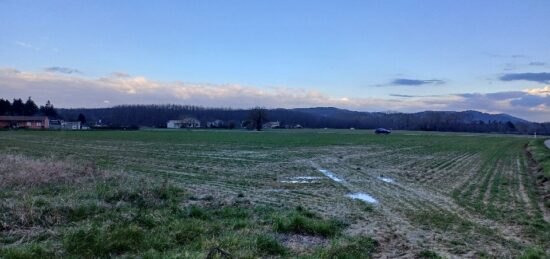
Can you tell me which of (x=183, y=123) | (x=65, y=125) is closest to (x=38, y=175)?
(x=65, y=125)

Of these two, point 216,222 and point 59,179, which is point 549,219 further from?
point 59,179

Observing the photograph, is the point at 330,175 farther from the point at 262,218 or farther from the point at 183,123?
the point at 183,123

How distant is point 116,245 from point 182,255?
126cm

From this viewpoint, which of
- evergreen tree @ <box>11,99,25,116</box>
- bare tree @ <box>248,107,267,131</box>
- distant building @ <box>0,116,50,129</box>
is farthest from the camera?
evergreen tree @ <box>11,99,25,116</box>

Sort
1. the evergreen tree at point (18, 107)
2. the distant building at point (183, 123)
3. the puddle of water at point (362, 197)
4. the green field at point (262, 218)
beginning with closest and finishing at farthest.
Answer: the green field at point (262, 218) < the puddle of water at point (362, 197) < the evergreen tree at point (18, 107) < the distant building at point (183, 123)

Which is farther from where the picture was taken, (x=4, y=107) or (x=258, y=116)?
(x=4, y=107)

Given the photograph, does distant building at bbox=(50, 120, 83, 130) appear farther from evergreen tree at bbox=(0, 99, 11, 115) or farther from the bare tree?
the bare tree

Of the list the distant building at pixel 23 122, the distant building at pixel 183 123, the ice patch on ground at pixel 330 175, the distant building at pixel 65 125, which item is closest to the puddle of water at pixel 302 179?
the ice patch on ground at pixel 330 175

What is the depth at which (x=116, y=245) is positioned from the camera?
6809mm

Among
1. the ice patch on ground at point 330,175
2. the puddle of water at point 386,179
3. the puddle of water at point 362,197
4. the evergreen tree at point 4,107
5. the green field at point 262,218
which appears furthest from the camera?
the evergreen tree at point 4,107

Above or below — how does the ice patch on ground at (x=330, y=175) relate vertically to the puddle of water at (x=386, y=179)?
below

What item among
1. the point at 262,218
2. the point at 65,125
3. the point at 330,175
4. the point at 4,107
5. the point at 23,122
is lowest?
the point at 65,125

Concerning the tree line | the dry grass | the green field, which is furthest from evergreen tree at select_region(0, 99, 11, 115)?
the dry grass

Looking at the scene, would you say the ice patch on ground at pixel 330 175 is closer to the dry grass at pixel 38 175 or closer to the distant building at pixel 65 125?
the dry grass at pixel 38 175
